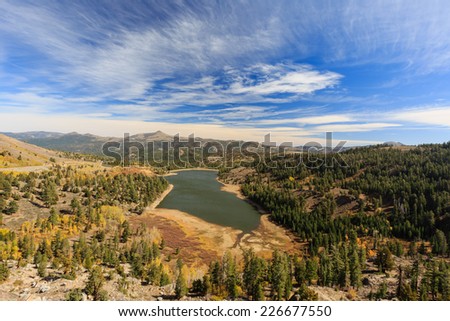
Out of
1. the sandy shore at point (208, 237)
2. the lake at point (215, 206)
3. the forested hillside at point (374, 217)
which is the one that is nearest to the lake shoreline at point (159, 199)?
the lake at point (215, 206)

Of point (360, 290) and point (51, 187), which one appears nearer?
point (360, 290)

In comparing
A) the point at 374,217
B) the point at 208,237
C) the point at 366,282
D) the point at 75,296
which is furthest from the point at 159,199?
the point at 366,282

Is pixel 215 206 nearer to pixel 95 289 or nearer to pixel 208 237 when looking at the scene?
pixel 208 237

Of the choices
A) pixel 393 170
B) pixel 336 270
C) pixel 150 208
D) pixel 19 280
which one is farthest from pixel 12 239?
pixel 393 170

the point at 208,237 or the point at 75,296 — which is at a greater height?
the point at 75,296

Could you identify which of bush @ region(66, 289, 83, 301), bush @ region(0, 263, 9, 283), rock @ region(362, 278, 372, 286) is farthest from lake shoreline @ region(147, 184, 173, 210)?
rock @ region(362, 278, 372, 286)

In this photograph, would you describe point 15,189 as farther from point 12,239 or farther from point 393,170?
point 393,170

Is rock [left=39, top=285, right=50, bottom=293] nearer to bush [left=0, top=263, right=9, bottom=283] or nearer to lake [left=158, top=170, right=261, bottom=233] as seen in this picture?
bush [left=0, top=263, right=9, bottom=283]

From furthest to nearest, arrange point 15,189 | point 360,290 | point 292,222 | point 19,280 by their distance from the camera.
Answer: point 292,222 → point 15,189 → point 360,290 → point 19,280

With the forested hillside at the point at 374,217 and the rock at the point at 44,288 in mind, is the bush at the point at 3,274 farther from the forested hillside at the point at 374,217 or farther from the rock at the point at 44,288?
the forested hillside at the point at 374,217
